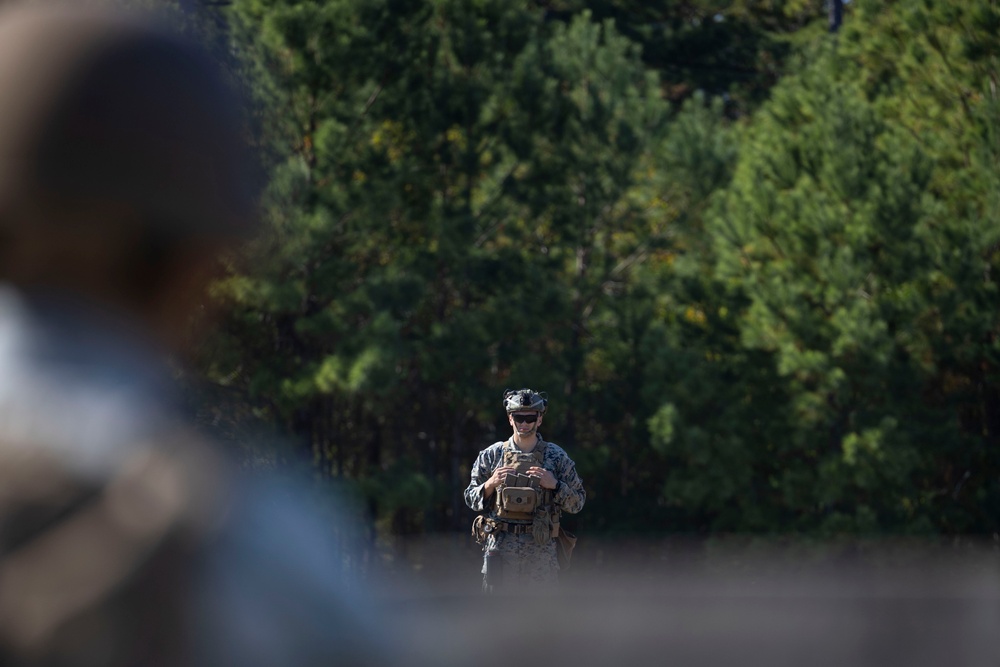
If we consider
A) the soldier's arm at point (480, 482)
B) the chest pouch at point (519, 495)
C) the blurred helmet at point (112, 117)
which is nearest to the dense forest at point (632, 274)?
the soldier's arm at point (480, 482)

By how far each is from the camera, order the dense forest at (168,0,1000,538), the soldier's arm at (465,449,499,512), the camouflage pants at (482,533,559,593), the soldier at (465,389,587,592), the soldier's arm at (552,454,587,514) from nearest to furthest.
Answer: the camouflage pants at (482,533,559,593), the soldier at (465,389,587,592), the soldier's arm at (552,454,587,514), the soldier's arm at (465,449,499,512), the dense forest at (168,0,1000,538)

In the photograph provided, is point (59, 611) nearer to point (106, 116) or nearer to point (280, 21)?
point (106, 116)

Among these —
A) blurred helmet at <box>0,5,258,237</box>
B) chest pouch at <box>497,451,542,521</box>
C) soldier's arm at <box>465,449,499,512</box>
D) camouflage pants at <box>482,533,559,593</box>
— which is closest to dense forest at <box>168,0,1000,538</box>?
soldier's arm at <box>465,449,499,512</box>

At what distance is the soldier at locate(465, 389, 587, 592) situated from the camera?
6.48 m

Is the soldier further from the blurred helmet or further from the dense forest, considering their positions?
the dense forest

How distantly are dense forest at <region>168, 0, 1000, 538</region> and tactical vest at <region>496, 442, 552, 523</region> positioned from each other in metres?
6.38

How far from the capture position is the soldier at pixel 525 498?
6.48 meters

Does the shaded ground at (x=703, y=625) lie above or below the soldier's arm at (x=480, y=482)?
above

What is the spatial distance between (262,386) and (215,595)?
13.2 metres

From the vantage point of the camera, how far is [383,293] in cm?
1388

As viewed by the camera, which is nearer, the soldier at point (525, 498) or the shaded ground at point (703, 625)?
the shaded ground at point (703, 625)

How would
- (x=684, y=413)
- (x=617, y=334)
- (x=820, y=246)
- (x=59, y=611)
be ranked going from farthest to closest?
(x=617, y=334) → (x=684, y=413) → (x=820, y=246) → (x=59, y=611)

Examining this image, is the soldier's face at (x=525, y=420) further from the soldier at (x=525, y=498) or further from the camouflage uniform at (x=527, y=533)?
the camouflage uniform at (x=527, y=533)

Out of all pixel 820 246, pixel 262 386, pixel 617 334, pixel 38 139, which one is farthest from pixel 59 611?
pixel 617 334
